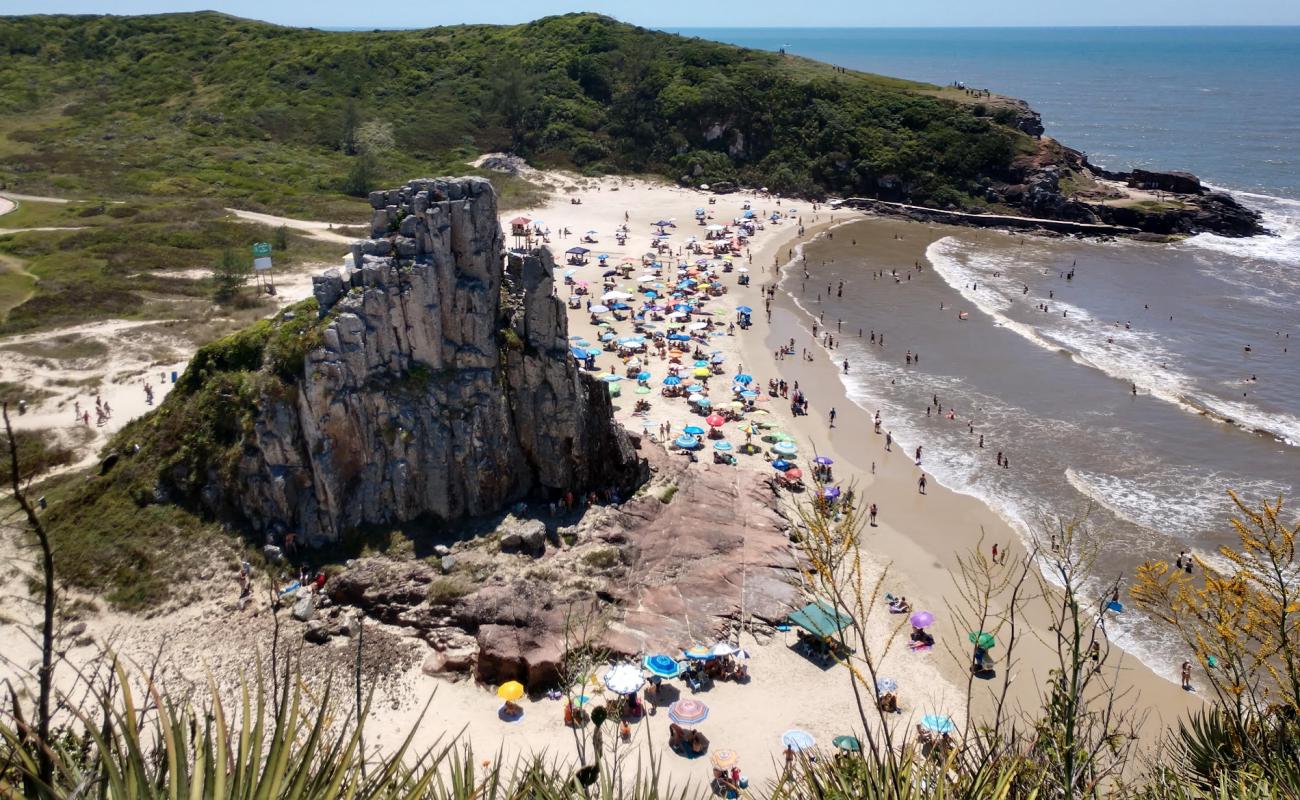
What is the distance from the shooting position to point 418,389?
2384 cm

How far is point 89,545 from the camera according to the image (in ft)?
74.8

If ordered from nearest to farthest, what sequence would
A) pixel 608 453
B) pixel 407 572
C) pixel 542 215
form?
pixel 407 572, pixel 608 453, pixel 542 215

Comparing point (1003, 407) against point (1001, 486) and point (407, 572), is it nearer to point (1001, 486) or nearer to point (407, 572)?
point (1001, 486)

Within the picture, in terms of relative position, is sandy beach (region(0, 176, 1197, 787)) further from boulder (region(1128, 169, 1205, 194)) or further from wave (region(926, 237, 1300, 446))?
boulder (region(1128, 169, 1205, 194))

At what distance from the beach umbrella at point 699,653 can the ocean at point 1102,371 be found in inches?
448

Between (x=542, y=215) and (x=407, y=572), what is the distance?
2074 inches

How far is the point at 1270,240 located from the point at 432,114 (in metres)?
82.9

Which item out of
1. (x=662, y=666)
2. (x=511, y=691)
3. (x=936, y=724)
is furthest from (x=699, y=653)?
(x=936, y=724)

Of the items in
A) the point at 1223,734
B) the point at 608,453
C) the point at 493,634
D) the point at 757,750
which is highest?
the point at 1223,734

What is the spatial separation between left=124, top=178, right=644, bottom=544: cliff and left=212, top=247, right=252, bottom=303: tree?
22963mm

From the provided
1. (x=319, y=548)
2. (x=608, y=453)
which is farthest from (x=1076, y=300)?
(x=319, y=548)

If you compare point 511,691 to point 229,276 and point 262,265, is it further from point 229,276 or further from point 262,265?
point 229,276

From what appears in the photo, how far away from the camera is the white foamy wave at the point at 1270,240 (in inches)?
2522

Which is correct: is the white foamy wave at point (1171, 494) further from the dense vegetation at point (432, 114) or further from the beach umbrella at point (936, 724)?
the dense vegetation at point (432, 114)
